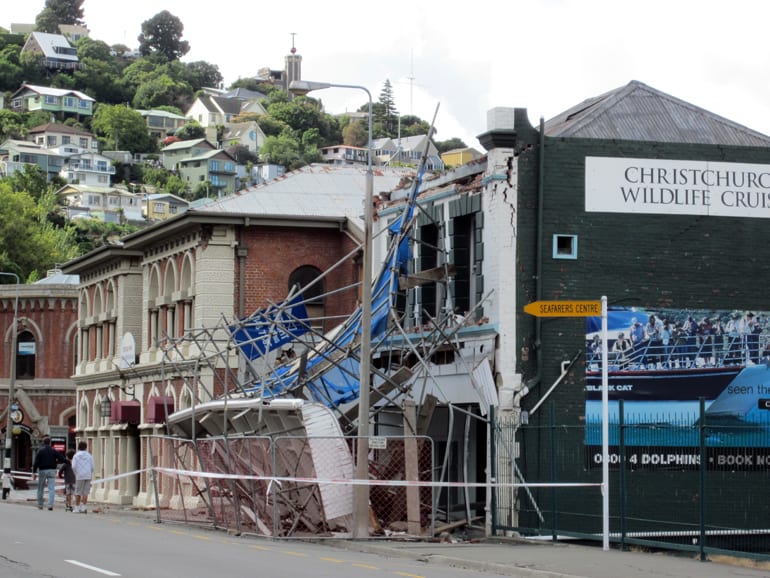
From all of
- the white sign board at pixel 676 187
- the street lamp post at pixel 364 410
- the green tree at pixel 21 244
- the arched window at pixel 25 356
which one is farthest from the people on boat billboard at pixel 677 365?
the green tree at pixel 21 244

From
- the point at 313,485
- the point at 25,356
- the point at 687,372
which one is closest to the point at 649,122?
the point at 687,372

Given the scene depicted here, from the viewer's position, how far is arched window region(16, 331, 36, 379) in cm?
7319

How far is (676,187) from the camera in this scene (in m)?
29.2

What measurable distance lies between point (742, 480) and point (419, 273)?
752 centimetres

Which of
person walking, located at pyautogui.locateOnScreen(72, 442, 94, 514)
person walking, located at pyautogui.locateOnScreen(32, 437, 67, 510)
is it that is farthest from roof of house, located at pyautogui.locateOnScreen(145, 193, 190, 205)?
person walking, located at pyautogui.locateOnScreen(72, 442, 94, 514)

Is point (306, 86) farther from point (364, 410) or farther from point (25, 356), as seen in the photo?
point (25, 356)

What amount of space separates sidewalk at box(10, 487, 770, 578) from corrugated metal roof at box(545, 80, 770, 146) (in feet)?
28.4

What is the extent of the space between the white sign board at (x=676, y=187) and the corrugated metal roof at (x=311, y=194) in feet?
43.8

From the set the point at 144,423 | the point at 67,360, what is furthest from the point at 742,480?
the point at 67,360

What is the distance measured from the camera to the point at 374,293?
31.8 metres

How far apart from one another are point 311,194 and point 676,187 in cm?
1666

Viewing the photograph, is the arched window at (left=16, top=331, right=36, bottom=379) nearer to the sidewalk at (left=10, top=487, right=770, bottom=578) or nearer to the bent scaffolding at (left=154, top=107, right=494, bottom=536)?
the bent scaffolding at (left=154, top=107, right=494, bottom=536)

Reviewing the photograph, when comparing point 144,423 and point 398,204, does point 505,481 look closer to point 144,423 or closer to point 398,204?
point 398,204

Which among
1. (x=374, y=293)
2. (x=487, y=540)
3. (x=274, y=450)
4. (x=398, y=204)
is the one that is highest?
(x=398, y=204)
